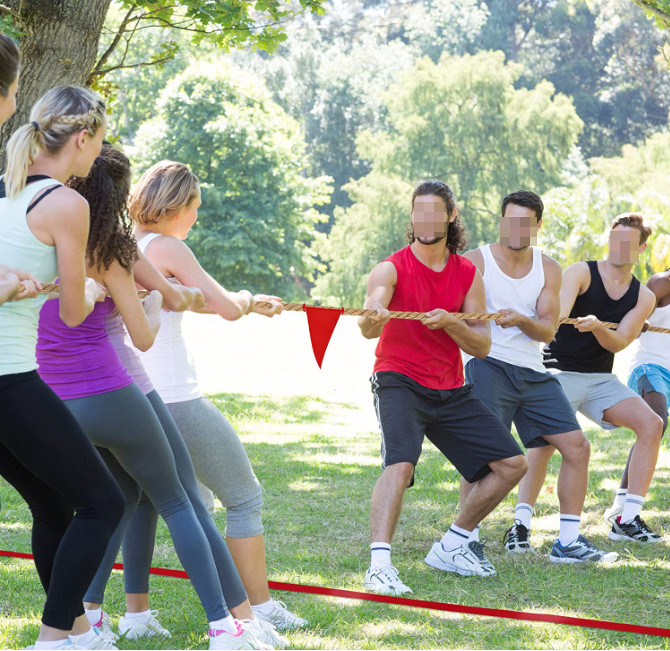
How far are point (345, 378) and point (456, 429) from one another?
33.1 ft

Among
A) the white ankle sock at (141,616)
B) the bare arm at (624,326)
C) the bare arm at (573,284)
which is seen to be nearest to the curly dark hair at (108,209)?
the white ankle sock at (141,616)

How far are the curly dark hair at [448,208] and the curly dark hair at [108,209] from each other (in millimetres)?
1906

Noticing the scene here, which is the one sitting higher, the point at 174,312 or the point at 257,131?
the point at 257,131

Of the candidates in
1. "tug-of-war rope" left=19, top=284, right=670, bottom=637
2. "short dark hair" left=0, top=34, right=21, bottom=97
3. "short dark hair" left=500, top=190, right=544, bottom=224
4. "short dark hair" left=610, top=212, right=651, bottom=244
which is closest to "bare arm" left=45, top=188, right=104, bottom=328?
"short dark hair" left=0, top=34, right=21, bottom=97

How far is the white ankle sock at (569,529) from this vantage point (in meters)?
5.27

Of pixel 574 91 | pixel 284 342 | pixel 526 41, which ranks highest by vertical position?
pixel 526 41

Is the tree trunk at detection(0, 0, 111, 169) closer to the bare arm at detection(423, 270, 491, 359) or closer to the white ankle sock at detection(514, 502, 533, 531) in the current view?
the bare arm at detection(423, 270, 491, 359)

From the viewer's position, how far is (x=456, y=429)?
15.5 ft

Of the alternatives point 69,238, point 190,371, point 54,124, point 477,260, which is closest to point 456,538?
point 477,260

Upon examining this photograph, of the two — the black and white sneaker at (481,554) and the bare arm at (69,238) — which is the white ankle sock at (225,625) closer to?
the bare arm at (69,238)

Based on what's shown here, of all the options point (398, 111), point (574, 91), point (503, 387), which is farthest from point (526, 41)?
point (503, 387)

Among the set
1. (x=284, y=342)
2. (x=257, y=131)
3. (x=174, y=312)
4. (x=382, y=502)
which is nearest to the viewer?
(x=174, y=312)

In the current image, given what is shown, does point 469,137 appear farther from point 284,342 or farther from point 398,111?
point 284,342

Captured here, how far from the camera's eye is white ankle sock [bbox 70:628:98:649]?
10.3 feet
